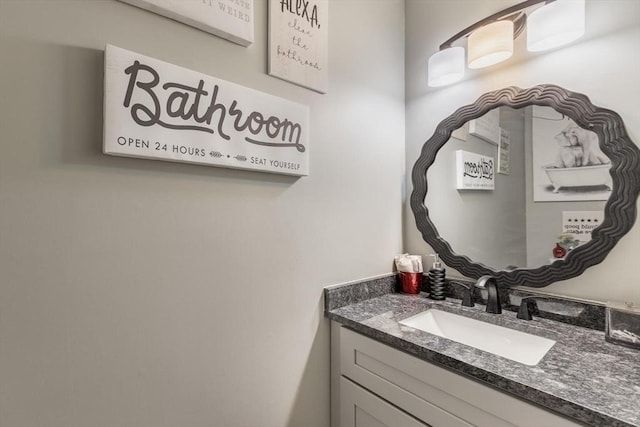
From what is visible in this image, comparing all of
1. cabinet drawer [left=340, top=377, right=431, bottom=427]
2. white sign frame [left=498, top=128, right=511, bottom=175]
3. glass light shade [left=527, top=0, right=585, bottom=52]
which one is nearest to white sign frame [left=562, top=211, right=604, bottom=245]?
white sign frame [left=498, top=128, right=511, bottom=175]

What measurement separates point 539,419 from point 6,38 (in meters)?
1.47

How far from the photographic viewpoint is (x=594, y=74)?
1044mm

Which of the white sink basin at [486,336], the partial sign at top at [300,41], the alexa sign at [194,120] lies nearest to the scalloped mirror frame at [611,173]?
the white sink basin at [486,336]

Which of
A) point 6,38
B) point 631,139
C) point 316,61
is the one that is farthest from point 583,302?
point 6,38

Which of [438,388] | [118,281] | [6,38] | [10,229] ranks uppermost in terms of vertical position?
[6,38]

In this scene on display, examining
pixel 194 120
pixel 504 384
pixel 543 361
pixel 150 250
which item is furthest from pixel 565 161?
pixel 150 250

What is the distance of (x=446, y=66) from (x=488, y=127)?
0.34m

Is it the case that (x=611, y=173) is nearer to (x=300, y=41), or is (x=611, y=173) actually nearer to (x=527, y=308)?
(x=527, y=308)

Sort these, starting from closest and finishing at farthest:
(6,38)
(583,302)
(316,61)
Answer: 1. (6,38)
2. (583,302)
3. (316,61)

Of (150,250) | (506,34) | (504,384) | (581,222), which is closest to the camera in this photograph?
(504,384)

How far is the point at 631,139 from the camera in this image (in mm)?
975

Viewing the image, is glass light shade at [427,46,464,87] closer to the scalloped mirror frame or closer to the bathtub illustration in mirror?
the scalloped mirror frame

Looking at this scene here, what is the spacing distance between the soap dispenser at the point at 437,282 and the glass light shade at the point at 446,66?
2.85ft

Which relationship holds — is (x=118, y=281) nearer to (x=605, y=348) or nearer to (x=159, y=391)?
(x=159, y=391)
